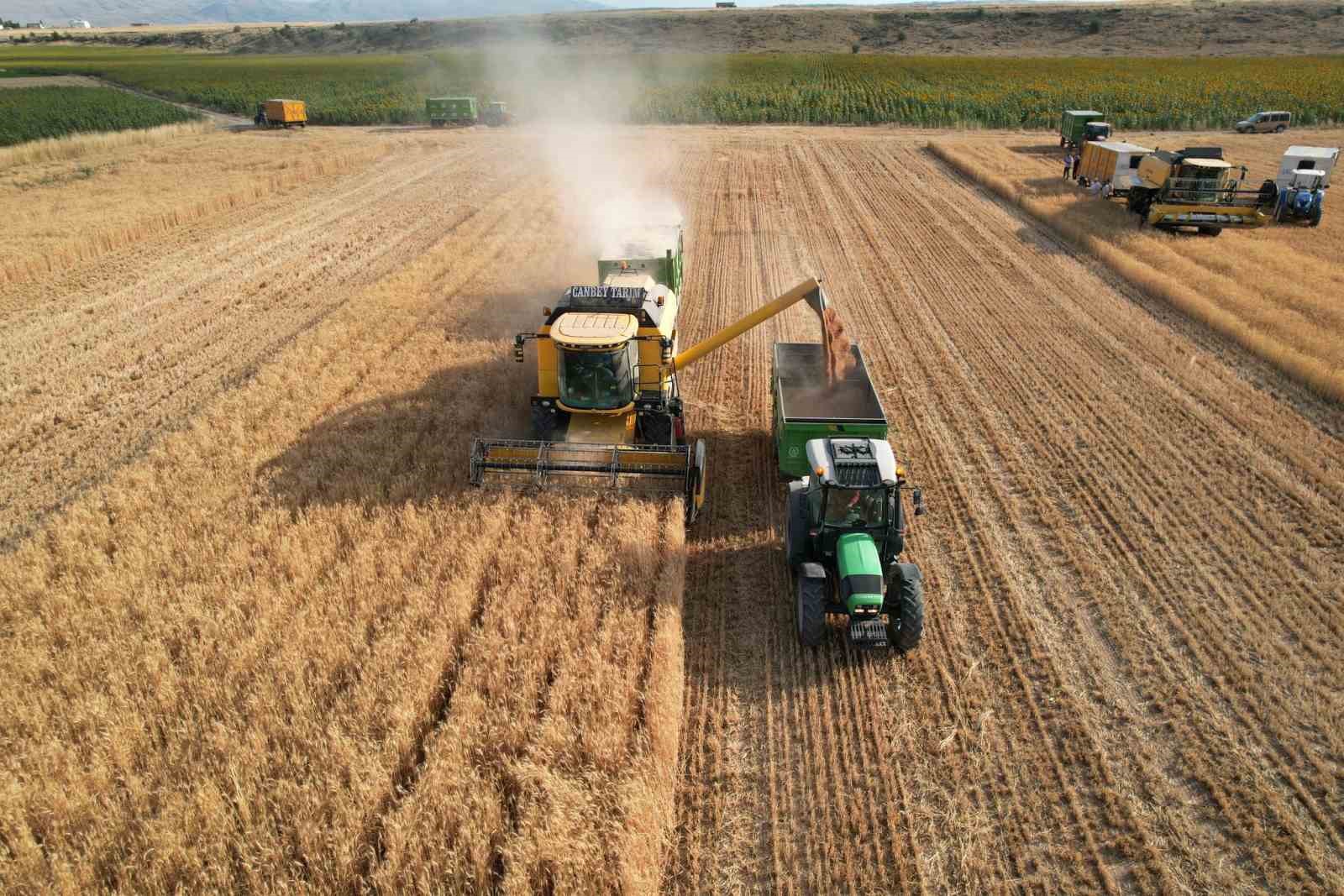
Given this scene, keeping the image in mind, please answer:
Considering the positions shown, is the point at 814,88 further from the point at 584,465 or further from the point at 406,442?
the point at 584,465

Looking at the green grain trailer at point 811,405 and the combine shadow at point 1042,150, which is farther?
the combine shadow at point 1042,150

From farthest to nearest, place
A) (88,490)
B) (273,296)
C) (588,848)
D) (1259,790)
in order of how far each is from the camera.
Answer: (273,296) → (88,490) → (1259,790) → (588,848)

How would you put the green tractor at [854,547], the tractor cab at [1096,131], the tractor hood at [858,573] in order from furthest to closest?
1. the tractor cab at [1096,131]
2. the green tractor at [854,547]
3. the tractor hood at [858,573]

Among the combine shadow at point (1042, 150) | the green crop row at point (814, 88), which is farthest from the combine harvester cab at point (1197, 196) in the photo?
the green crop row at point (814, 88)

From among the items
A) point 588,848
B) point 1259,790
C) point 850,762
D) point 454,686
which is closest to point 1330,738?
point 1259,790

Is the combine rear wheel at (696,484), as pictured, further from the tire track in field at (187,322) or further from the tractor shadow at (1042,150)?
the tractor shadow at (1042,150)

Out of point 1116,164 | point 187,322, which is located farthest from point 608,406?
point 1116,164

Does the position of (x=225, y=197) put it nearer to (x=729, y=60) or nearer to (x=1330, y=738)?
(x=1330, y=738)
